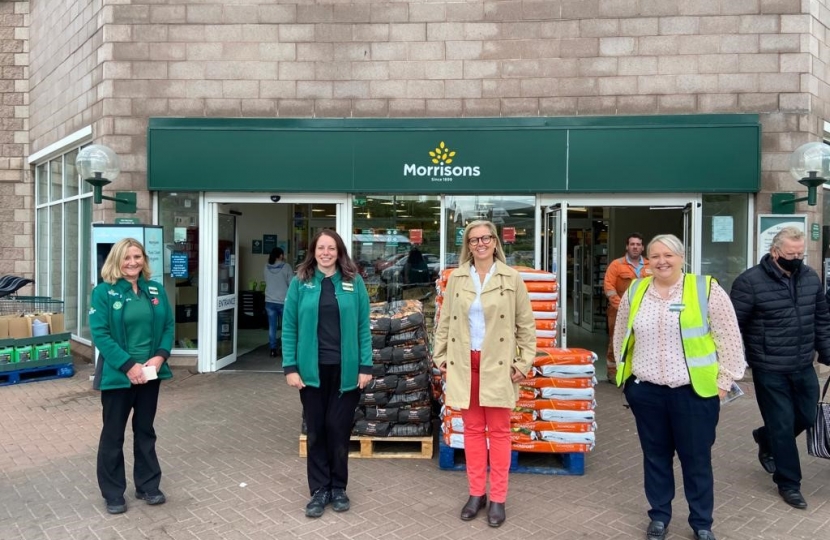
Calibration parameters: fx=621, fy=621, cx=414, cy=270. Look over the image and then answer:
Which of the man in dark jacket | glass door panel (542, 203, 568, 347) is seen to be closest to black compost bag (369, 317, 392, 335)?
the man in dark jacket

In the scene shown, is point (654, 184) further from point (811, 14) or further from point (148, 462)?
point (148, 462)

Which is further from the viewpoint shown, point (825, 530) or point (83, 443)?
point (83, 443)

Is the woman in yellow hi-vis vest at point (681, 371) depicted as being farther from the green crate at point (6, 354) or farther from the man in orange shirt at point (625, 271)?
the green crate at point (6, 354)

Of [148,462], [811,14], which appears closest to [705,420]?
[148,462]

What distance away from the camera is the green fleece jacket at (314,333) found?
3.84 m

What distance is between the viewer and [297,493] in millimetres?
4254

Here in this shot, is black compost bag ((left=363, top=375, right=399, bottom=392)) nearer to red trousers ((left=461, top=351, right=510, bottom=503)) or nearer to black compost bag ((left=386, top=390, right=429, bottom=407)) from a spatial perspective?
black compost bag ((left=386, top=390, right=429, bottom=407))

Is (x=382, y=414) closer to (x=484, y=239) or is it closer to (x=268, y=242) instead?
(x=484, y=239)

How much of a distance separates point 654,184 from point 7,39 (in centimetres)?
1045

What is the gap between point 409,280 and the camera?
813cm

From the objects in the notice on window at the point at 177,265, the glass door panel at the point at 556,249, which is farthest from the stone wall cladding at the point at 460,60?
the glass door panel at the point at 556,249

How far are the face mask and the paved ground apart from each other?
156 centimetres

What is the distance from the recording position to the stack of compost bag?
16.0 feet

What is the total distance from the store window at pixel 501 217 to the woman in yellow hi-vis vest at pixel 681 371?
4.26 metres
